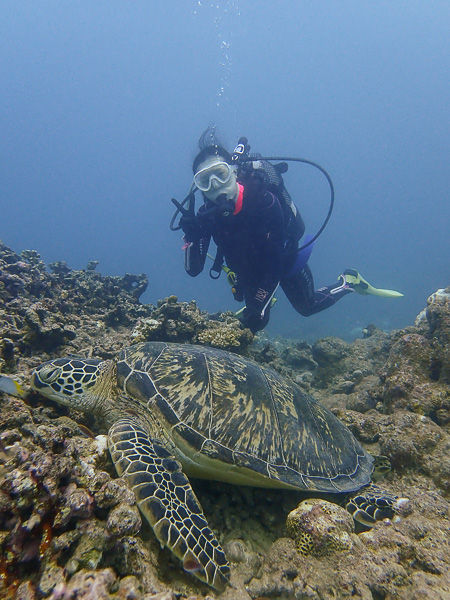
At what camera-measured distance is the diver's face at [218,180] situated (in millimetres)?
5805

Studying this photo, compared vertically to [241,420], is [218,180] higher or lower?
higher

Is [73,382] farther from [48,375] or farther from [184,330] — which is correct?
[184,330]

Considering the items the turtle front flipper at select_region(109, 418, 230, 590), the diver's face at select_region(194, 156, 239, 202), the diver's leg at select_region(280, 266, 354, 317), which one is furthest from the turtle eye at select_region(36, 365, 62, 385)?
the diver's leg at select_region(280, 266, 354, 317)

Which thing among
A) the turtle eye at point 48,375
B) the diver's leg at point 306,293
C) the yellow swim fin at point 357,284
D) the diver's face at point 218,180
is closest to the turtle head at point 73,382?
the turtle eye at point 48,375

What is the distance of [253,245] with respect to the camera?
5.98 meters

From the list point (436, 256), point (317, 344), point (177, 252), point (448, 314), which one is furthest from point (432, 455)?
point (177, 252)

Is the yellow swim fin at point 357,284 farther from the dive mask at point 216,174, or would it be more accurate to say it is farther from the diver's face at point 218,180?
the dive mask at point 216,174

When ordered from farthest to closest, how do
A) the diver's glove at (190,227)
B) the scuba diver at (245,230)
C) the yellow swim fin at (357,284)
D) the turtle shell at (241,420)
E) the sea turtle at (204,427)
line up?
1. the yellow swim fin at (357,284)
2. the scuba diver at (245,230)
3. the diver's glove at (190,227)
4. the turtle shell at (241,420)
5. the sea turtle at (204,427)

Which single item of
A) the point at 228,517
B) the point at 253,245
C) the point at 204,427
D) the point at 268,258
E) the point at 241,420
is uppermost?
the point at 253,245

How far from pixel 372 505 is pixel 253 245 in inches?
185

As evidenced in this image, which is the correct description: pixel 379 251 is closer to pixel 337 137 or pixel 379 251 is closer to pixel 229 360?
pixel 337 137

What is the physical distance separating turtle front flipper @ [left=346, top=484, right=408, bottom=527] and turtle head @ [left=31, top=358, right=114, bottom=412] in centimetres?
238

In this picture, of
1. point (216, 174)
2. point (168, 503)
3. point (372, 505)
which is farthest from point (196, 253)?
point (372, 505)

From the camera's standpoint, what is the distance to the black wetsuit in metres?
5.77
